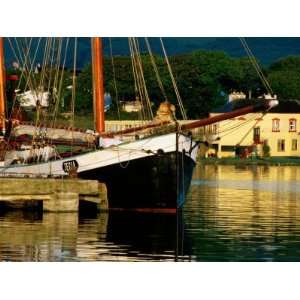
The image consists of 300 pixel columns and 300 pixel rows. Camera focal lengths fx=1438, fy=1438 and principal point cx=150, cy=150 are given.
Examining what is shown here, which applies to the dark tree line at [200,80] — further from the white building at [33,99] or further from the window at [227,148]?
the window at [227,148]

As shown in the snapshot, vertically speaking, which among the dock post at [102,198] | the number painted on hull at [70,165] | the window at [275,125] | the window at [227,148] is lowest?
the dock post at [102,198]

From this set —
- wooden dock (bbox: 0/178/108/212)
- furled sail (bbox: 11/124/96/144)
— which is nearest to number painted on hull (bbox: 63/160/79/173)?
furled sail (bbox: 11/124/96/144)

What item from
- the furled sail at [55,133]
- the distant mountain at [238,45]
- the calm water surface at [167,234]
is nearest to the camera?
the calm water surface at [167,234]

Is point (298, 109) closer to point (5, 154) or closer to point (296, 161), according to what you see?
point (296, 161)

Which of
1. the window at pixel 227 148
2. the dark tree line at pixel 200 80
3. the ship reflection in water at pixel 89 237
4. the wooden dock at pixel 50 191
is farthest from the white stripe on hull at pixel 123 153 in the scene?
the window at pixel 227 148

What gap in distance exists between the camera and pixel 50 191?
24000mm

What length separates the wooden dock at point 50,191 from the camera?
23844 millimetres

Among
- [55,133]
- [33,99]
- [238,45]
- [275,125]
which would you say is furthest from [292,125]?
[55,133]

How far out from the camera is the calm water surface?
18875 mm

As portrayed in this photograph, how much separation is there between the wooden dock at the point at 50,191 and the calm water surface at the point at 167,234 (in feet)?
0.74

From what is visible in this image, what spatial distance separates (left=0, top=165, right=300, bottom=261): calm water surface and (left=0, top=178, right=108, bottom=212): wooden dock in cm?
23

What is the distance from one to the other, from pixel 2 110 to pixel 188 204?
422 centimetres

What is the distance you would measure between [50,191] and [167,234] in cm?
278

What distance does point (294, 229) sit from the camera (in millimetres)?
23359
